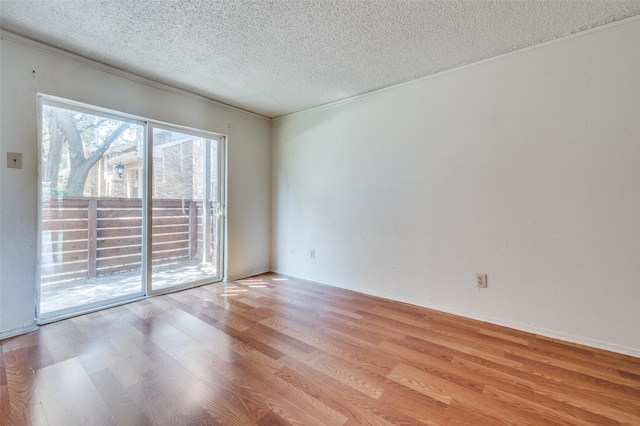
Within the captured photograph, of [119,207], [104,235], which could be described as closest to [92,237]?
[104,235]

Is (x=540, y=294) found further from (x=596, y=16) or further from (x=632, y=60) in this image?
(x=596, y=16)

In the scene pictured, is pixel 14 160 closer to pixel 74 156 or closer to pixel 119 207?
pixel 74 156

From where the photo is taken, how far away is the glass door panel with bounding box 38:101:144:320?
245 cm

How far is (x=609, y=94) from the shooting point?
198cm

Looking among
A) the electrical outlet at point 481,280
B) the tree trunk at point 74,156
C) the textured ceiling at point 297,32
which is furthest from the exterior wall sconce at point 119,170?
Result: the electrical outlet at point 481,280

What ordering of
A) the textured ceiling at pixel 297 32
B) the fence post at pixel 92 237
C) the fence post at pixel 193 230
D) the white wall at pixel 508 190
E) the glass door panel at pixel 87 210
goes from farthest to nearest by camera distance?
the fence post at pixel 193 230
the fence post at pixel 92 237
the glass door panel at pixel 87 210
the white wall at pixel 508 190
the textured ceiling at pixel 297 32

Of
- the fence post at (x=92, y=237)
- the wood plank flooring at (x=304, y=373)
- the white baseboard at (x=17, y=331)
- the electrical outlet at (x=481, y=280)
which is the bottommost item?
the wood plank flooring at (x=304, y=373)

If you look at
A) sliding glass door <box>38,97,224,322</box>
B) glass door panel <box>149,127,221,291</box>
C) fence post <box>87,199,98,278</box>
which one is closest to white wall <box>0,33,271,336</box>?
sliding glass door <box>38,97,224,322</box>

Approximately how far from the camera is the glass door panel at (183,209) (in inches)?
124

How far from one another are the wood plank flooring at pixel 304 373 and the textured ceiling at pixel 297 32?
2.40 m

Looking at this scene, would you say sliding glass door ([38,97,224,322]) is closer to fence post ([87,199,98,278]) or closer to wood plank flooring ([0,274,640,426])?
fence post ([87,199,98,278])

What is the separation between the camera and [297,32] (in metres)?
2.12

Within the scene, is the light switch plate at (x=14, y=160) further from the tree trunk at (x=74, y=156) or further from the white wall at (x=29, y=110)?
the tree trunk at (x=74, y=156)

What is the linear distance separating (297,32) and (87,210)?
260 centimetres
